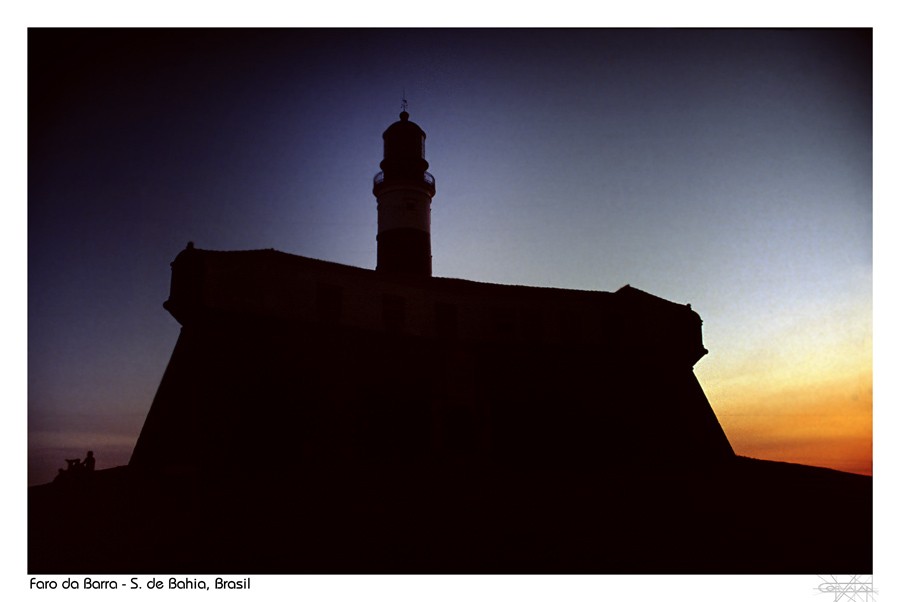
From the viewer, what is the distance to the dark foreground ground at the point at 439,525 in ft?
39.6

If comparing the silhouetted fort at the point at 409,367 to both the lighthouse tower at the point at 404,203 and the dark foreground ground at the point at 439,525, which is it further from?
the dark foreground ground at the point at 439,525

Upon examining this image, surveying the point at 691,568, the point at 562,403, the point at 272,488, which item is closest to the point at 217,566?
the point at 272,488

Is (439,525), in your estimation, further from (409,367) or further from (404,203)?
(404,203)

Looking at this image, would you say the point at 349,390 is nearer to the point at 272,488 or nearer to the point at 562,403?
the point at 272,488

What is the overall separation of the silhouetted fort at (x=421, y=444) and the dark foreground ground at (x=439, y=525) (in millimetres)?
88

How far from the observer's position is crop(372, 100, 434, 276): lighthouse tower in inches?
1257

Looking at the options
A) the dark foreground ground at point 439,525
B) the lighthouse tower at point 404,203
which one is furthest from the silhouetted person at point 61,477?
the lighthouse tower at point 404,203

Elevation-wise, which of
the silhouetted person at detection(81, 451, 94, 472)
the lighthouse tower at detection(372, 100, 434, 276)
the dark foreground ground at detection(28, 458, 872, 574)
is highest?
the lighthouse tower at detection(372, 100, 434, 276)

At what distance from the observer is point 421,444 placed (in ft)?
78.0

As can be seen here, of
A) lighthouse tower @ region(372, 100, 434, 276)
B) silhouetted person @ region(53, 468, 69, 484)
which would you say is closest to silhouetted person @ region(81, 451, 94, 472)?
silhouetted person @ region(53, 468, 69, 484)

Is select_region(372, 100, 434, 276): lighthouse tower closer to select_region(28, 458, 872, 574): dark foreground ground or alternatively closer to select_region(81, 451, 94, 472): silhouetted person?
select_region(28, 458, 872, 574): dark foreground ground

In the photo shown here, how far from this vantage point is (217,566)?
11.9m

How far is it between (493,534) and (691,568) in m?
4.39

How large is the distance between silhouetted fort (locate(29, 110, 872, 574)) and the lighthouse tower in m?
0.13
